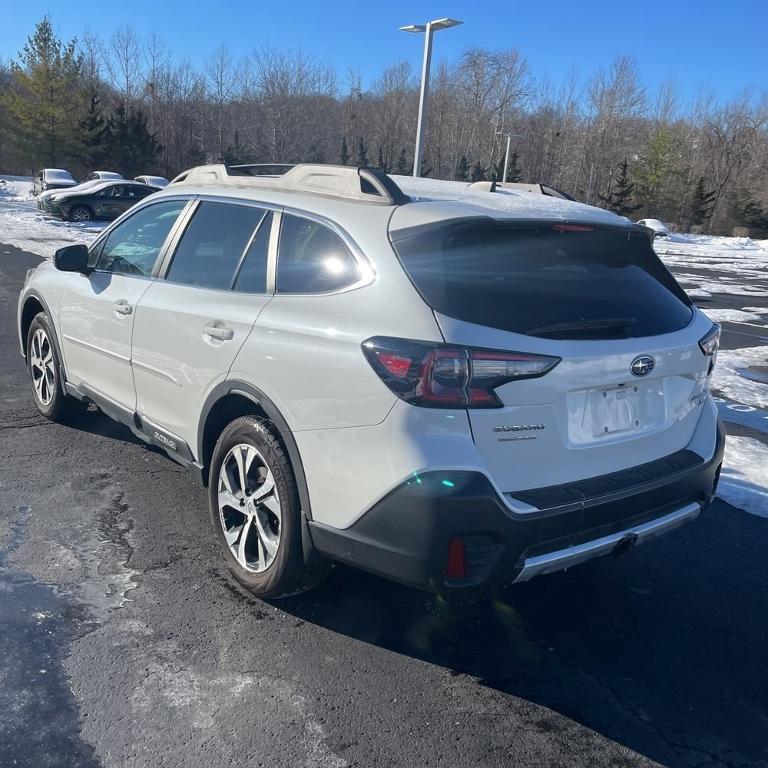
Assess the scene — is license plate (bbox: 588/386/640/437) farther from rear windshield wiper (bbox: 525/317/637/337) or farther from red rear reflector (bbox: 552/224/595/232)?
red rear reflector (bbox: 552/224/595/232)

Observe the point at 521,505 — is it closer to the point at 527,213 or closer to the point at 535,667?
the point at 535,667

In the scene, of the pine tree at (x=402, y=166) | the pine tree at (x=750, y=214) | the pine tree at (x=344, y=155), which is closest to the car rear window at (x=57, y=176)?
the pine tree at (x=344, y=155)

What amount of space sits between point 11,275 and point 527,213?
12.3 m

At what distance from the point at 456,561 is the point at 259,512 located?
1.04 meters

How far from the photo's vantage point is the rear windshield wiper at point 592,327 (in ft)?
8.51

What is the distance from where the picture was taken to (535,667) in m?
2.85

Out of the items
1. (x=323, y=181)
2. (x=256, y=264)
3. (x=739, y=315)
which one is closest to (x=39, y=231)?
(x=739, y=315)

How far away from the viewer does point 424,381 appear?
7.93ft

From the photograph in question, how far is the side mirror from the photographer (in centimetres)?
447

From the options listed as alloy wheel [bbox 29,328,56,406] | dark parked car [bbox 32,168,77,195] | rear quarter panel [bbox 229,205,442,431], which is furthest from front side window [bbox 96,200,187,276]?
dark parked car [bbox 32,168,77,195]

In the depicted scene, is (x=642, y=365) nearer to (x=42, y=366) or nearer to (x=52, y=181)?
(x=42, y=366)

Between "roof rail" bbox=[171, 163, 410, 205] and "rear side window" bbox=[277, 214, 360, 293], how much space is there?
0.19 meters

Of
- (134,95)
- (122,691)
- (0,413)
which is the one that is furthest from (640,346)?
(134,95)

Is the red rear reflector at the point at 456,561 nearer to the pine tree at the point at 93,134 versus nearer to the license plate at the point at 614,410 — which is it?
the license plate at the point at 614,410
